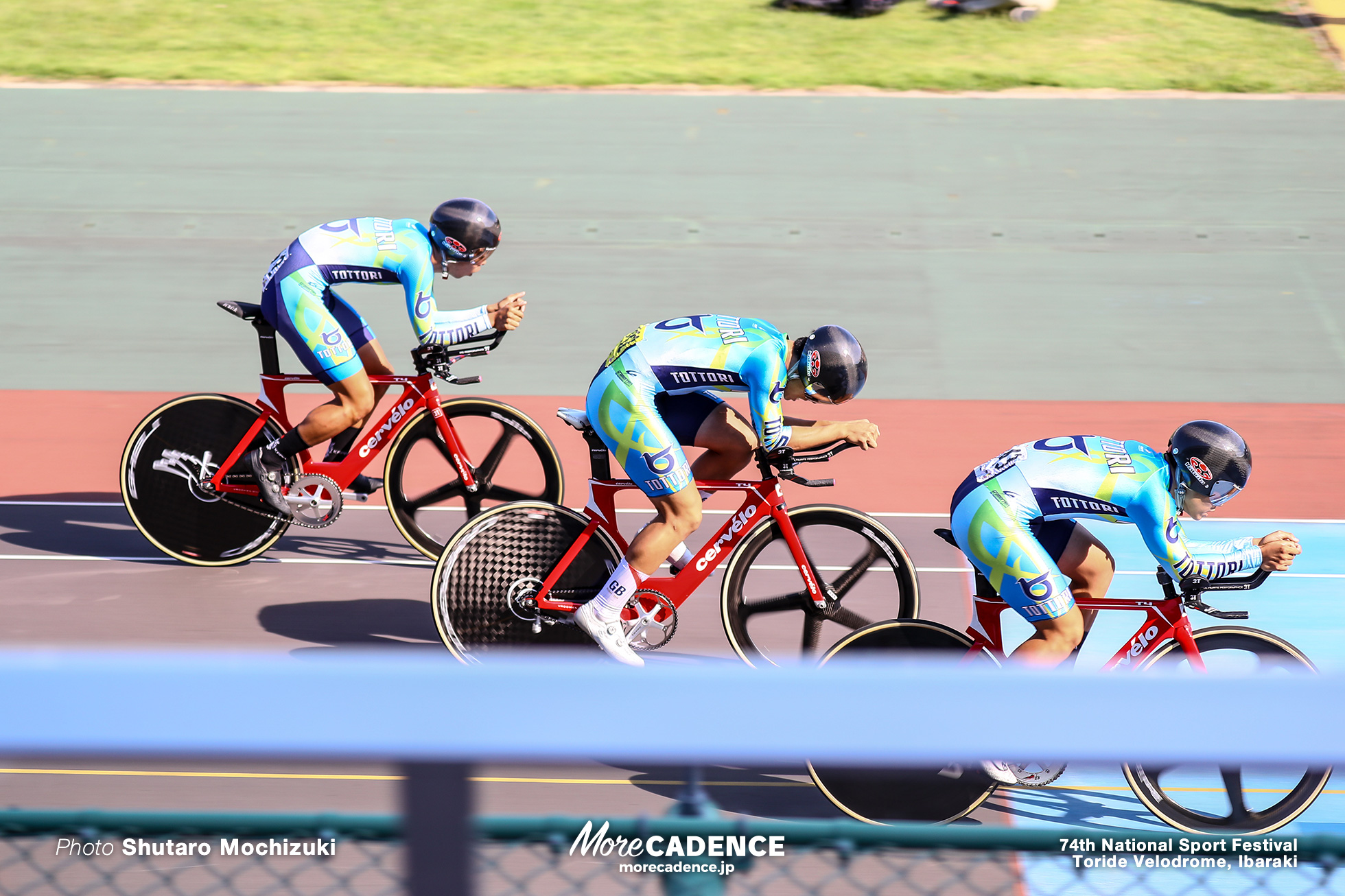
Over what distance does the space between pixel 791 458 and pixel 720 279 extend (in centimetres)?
740

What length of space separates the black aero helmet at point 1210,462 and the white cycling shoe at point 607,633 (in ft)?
7.70

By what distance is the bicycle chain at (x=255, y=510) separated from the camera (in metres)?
7.34

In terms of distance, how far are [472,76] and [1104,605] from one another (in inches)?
636

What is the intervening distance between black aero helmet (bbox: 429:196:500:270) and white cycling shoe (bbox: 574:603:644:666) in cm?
210

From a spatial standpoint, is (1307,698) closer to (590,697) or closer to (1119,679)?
(1119,679)

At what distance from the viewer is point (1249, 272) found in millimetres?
13445

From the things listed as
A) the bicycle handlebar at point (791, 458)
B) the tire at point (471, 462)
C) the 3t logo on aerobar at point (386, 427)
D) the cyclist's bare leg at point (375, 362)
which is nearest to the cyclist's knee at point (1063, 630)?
the bicycle handlebar at point (791, 458)

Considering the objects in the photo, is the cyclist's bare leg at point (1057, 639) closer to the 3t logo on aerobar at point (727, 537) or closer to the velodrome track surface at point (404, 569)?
the velodrome track surface at point (404, 569)

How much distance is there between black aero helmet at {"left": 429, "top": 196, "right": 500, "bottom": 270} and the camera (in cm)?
699

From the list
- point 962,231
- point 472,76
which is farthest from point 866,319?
point 472,76

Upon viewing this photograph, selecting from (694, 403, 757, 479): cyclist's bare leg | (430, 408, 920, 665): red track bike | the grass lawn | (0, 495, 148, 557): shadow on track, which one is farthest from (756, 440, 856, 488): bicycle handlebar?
the grass lawn

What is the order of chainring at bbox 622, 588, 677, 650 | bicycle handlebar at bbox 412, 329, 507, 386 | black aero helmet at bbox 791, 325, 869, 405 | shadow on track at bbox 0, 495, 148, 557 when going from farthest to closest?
1. shadow on track at bbox 0, 495, 148, 557
2. bicycle handlebar at bbox 412, 329, 507, 386
3. chainring at bbox 622, 588, 677, 650
4. black aero helmet at bbox 791, 325, 869, 405

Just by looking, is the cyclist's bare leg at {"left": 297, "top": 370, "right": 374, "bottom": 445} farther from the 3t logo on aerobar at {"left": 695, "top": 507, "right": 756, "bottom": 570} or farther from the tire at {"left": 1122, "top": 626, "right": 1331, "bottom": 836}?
the tire at {"left": 1122, "top": 626, "right": 1331, "bottom": 836}

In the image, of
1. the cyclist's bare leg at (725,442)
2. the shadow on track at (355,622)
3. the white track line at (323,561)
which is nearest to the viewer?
the cyclist's bare leg at (725,442)
